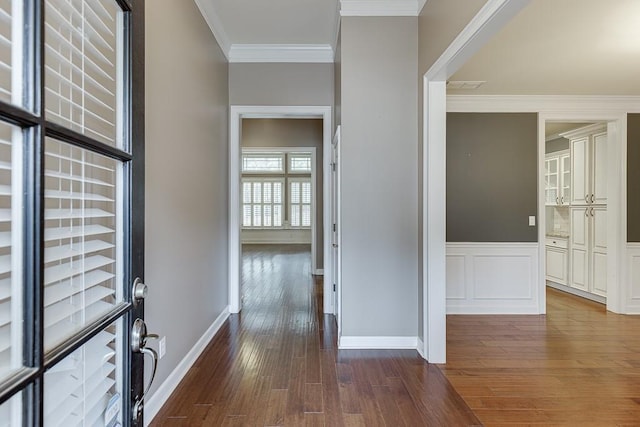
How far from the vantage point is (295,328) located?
3367 mm

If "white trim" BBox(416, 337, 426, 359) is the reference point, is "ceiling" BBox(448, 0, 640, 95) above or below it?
above

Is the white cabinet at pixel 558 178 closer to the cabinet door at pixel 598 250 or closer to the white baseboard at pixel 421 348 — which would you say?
the cabinet door at pixel 598 250

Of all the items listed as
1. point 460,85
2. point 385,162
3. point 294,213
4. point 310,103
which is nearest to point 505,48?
point 460,85

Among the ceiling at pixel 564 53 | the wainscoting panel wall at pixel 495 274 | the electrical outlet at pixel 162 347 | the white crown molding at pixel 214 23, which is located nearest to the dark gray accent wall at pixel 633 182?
the ceiling at pixel 564 53

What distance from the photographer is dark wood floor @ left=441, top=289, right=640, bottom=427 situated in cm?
203

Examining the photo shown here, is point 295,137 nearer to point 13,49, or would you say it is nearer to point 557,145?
point 557,145

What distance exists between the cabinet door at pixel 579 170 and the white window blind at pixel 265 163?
791 cm

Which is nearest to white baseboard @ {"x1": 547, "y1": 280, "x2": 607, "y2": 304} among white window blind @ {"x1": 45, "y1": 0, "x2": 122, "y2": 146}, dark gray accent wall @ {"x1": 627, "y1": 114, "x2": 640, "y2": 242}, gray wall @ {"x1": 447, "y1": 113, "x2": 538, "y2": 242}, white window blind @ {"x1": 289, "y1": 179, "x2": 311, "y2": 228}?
dark gray accent wall @ {"x1": 627, "y1": 114, "x2": 640, "y2": 242}

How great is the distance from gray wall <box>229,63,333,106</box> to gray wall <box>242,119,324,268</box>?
8.22 feet

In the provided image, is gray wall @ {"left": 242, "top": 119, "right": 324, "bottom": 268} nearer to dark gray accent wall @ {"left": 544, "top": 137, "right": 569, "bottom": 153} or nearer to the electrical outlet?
dark gray accent wall @ {"left": 544, "top": 137, "right": 569, "bottom": 153}

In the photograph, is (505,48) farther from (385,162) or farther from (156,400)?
(156,400)

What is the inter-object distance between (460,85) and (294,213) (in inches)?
317

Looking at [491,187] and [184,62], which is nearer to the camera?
[184,62]

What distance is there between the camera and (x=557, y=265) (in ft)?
16.9
